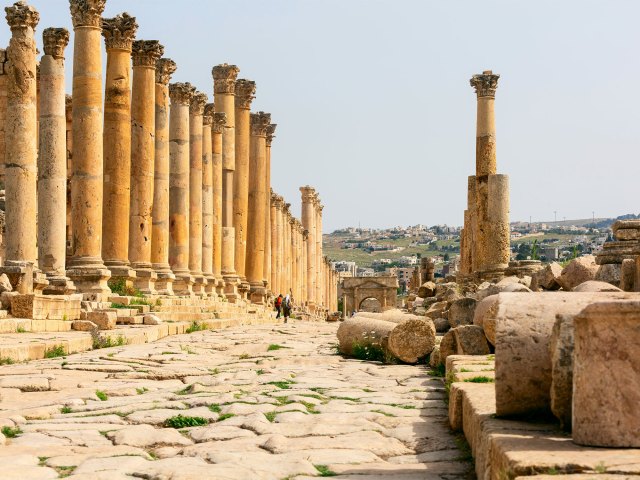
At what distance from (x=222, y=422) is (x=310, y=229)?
209 feet

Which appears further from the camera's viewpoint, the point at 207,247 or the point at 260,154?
the point at 260,154

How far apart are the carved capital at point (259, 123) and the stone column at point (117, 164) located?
15.8m

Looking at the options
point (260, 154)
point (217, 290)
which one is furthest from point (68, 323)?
point (260, 154)

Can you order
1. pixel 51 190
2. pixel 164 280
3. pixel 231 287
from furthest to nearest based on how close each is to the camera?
pixel 231 287 < pixel 164 280 < pixel 51 190

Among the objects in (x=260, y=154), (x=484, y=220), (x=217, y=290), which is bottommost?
(x=217, y=290)

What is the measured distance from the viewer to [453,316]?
14758mm

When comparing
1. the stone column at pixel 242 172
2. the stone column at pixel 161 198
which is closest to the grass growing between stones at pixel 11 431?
the stone column at pixel 161 198

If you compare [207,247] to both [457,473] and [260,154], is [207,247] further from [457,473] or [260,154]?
[457,473]

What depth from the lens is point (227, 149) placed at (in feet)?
121

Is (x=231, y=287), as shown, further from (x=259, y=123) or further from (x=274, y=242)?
(x=274, y=242)

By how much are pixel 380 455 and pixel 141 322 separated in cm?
1461

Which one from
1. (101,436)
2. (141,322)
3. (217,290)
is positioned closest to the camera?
(101,436)

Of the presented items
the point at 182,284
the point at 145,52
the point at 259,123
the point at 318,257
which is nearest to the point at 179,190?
the point at 182,284

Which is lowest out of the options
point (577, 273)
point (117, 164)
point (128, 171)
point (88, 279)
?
point (88, 279)
